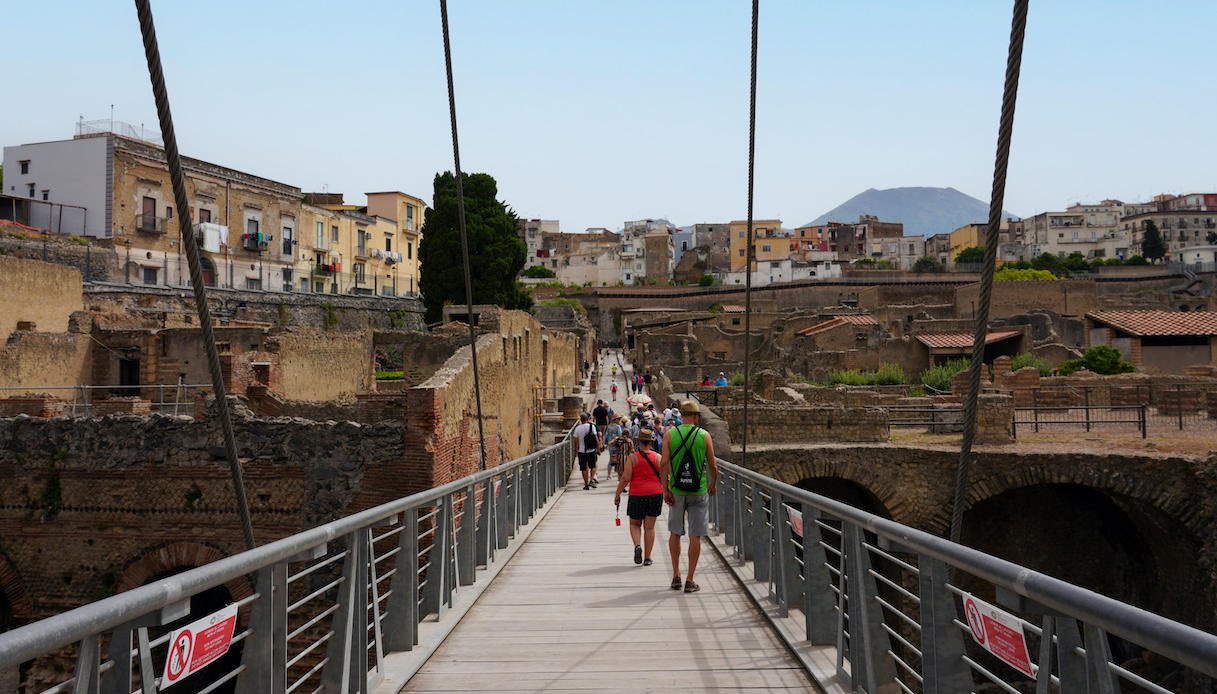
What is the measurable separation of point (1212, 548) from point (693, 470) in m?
11.3

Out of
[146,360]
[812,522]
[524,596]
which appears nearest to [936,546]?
[812,522]

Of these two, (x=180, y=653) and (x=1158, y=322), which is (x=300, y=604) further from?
(x=1158, y=322)

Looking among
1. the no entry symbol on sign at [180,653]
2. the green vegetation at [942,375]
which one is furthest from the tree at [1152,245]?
the no entry symbol on sign at [180,653]

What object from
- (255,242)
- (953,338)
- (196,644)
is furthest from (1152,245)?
(196,644)

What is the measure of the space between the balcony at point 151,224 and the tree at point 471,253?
1159 centimetres

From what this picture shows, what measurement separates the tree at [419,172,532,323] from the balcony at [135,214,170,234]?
1159 cm

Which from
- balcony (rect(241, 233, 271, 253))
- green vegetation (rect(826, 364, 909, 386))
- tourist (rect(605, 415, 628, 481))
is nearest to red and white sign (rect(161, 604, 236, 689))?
tourist (rect(605, 415, 628, 481))

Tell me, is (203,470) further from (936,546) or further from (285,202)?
(285,202)

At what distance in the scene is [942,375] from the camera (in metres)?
37.0

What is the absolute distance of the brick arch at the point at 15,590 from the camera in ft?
42.7

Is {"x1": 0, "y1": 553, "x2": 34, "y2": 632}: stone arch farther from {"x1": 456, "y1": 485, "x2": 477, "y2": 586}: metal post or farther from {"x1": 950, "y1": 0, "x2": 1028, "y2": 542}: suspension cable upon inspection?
{"x1": 950, "y1": 0, "x2": 1028, "y2": 542}: suspension cable

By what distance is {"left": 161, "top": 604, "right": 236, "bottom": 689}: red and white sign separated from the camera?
3.04m

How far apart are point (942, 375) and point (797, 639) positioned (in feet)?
109

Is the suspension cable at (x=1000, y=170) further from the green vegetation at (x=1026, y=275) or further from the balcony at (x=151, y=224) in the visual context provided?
the green vegetation at (x=1026, y=275)
